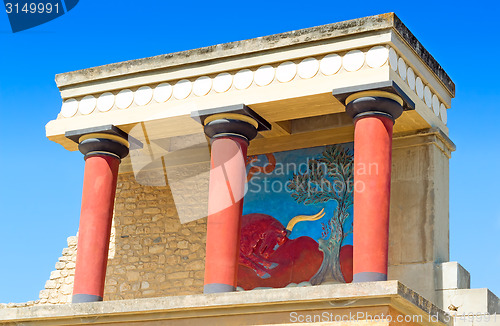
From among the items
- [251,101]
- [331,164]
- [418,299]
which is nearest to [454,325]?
[418,299]

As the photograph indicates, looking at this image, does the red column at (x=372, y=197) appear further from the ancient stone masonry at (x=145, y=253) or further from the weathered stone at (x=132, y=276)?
the weathered stone at (x=132, y=276)

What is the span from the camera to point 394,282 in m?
8.40

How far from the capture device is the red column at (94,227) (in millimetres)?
10906

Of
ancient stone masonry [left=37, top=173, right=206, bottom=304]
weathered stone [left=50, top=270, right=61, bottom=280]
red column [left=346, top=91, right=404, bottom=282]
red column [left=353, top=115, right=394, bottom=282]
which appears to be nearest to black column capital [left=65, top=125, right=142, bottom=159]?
ancient stone masonry [left=37, top=173, right=206, bottom=304]

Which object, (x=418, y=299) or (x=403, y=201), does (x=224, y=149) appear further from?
(x=418, y=299)

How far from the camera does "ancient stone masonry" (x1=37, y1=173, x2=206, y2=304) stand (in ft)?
41.5

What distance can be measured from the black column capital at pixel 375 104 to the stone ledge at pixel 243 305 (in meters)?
2.37

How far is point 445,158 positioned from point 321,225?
1.95 meters

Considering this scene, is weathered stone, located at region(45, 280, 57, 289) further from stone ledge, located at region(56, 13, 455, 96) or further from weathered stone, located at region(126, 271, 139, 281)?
stone ledge, located at region(56, 13, 455, 96)

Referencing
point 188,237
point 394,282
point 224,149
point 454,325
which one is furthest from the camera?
point 188,237

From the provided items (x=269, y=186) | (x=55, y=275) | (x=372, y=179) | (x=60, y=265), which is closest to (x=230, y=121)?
(x=269, y=186)

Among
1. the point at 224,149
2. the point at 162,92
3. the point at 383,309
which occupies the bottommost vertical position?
the point at 383,309

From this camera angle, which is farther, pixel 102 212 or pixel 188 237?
pixel 188 237

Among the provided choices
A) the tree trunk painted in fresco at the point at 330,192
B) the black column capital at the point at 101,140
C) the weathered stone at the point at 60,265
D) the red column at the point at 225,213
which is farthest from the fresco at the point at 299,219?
the weathered stone at the point at 60,265
